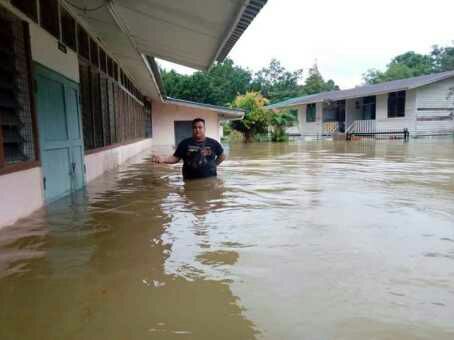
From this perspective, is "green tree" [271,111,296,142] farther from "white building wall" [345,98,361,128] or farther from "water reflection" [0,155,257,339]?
"water reflection" [0,155,257,339]

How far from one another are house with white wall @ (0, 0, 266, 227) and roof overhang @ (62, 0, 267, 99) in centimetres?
2

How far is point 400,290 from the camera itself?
2555mm

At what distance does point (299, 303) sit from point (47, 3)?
567 centimetres

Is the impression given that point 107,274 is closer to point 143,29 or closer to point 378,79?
point 143,29

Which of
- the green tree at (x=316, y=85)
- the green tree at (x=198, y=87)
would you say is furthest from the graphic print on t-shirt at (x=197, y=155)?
the green tree at (x=316, y=85)

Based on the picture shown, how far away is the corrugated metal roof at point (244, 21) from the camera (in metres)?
A: 4.75

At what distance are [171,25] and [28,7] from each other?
7.80 ft

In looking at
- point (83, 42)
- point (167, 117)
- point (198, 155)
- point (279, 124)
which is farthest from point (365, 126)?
point (83, 42)

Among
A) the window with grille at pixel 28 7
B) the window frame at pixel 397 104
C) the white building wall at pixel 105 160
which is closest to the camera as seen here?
the window with grille at pixel 28 7

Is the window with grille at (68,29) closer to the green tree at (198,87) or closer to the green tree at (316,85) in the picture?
the green tree at (198,87)

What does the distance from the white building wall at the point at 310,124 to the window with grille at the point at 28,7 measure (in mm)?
28206

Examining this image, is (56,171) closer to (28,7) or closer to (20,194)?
(20,194)

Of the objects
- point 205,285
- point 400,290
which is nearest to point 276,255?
point 205,285

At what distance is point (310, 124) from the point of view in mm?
34344
